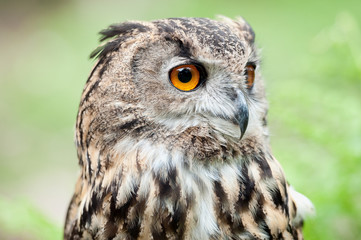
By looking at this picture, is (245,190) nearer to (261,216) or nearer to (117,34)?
(261,216)

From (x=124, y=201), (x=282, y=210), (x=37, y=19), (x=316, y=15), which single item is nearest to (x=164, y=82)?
(x=124, y=201)

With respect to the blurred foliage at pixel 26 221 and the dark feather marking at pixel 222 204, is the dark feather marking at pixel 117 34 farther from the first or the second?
the blurred foliage at pixel 26 221

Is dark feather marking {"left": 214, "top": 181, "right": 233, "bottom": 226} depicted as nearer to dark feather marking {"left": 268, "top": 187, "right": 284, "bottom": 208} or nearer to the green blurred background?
dark feather marking {"left": 268, "top": 187, "right": 284, "bottom": 208}

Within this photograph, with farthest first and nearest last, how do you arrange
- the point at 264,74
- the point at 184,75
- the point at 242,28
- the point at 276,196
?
the point at 264,74 → the point at 242,28 → the point at 276,196 → the point at 184,75

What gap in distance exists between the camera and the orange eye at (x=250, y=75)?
6.14 ft

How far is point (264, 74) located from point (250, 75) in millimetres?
300

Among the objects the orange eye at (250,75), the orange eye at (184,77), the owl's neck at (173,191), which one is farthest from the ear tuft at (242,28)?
the owl's neck at (173,191)

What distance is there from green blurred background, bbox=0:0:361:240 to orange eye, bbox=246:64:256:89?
263mm

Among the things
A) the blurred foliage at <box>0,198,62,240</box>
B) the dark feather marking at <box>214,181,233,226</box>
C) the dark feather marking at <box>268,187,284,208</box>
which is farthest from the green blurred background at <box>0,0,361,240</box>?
the dark feather marking at <box>214,181,233,226</box>

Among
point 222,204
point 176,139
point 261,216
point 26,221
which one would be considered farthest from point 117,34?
point 26,221

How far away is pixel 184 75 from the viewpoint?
1.72 metres

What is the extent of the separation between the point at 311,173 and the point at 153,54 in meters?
1.24

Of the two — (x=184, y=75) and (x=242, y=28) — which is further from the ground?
(x=242, y=28)

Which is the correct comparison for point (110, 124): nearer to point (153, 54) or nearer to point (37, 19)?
point (153, 54)
